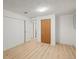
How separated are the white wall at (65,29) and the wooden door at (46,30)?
2.43 feet

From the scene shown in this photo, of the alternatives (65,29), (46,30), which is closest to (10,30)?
(46,30)

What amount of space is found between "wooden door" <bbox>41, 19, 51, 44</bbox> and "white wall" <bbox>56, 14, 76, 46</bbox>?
74cm

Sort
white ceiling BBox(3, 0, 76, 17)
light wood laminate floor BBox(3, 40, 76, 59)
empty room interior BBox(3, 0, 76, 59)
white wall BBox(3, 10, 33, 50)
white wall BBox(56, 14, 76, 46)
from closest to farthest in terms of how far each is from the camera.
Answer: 1. white ceiling BBox(3, 0, 76, 17)
2. light wood laminate floor BBox(3, 40, 76, 59)
3. white wall BBox(3, 10, 33, 50)
4. empty room interior BBox(3, 0, 76, 59)
5. white wall BBox(56, 14, 76, 46)

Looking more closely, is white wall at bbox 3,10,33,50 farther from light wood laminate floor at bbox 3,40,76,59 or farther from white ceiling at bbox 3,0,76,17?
white ceiling at bbox 3,0,76,17

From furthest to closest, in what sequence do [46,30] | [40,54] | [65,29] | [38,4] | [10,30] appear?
[46,30], [65,29], [10,30], [40,54], [38,4]

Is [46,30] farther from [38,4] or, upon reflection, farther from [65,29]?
[38,4]

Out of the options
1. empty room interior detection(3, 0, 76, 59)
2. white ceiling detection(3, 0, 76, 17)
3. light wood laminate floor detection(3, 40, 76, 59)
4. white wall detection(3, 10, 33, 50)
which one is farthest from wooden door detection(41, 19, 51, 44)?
white wall detection(3, 10, 33, 50)

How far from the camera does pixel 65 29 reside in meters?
4.52

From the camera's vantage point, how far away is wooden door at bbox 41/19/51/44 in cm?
470

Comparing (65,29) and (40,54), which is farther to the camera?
(65,29)

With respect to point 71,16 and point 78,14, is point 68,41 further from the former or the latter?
point 78,14

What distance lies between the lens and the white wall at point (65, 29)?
4258mm

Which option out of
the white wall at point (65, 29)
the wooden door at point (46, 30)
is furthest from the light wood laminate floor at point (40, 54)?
the wooden door at point (46, 30)

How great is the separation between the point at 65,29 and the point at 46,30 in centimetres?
148
